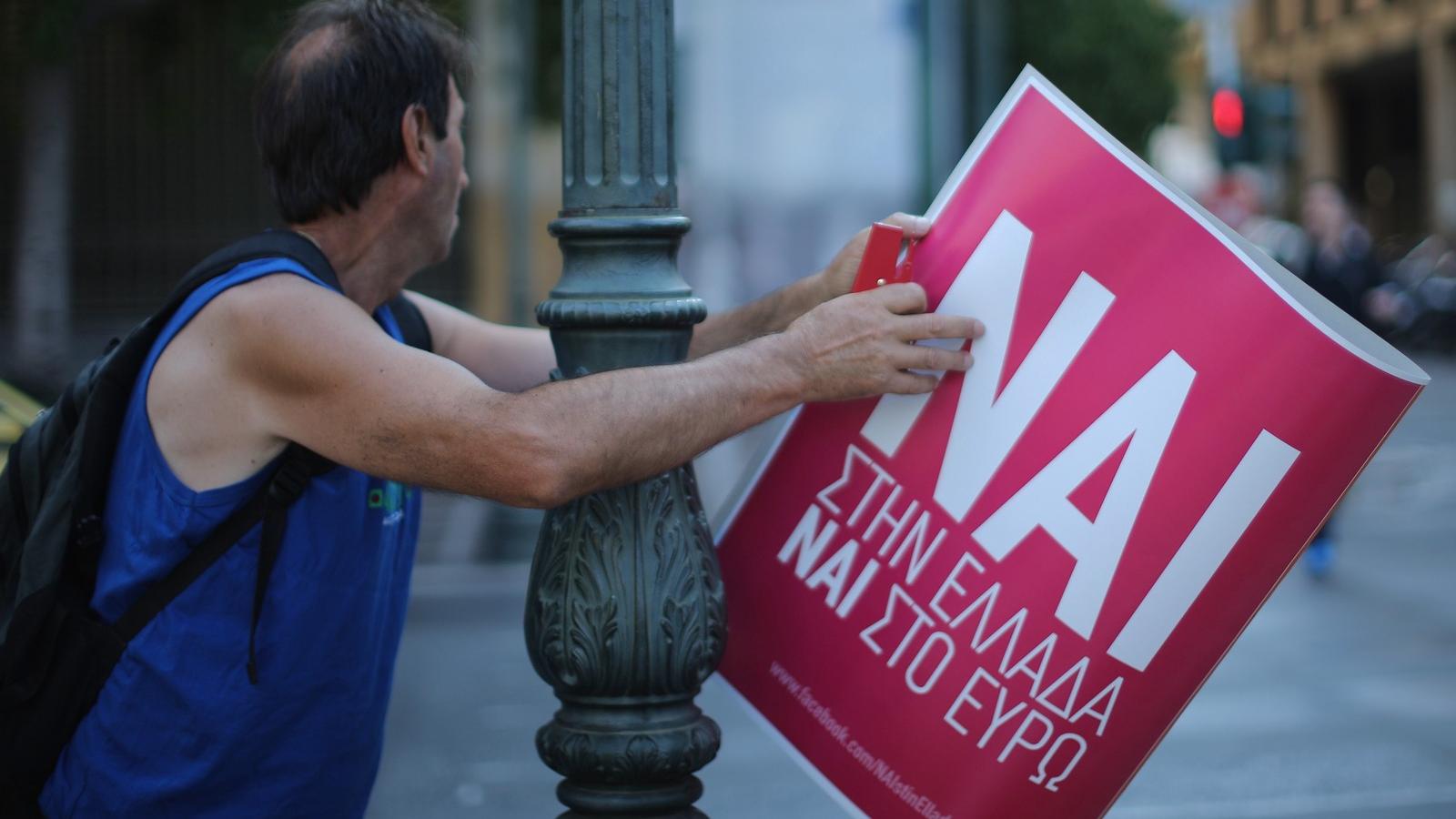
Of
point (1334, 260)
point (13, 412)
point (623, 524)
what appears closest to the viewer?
point (623, 524)

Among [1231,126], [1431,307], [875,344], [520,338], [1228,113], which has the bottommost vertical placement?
[1431,307]

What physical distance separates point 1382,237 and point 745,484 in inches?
1664

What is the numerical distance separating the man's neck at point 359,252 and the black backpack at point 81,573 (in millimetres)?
129

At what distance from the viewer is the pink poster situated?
176cm

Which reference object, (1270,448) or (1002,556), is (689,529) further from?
(1270,448)

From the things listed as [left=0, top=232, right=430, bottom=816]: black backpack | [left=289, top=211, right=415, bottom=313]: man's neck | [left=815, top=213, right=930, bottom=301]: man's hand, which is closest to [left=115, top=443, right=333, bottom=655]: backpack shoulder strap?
[left=0, top=232, right=430, bottom=816]: black backpack

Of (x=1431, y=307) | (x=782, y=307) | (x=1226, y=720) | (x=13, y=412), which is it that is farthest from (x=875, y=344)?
(x=1431, y=307)

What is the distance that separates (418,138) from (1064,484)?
943 millimetres

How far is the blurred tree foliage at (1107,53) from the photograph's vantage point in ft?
87.2

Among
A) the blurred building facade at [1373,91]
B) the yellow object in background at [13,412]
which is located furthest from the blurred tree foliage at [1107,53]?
the yellow object in background at [13,412]

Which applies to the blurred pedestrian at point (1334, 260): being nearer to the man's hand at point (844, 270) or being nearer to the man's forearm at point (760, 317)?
the man's forearm at point (760, 317)

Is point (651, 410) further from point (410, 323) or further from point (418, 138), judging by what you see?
point (410, 323)

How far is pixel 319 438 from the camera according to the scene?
198 cm

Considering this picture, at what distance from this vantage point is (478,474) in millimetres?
1956
